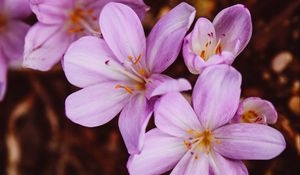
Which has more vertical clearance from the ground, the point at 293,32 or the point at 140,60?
the point at 140,60

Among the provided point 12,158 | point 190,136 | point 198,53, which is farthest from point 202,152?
point 12,158

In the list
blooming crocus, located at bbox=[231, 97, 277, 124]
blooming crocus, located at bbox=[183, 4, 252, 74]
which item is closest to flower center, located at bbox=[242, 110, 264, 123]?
blooming crocus, located at bbox=[231, 97, 277, 124]

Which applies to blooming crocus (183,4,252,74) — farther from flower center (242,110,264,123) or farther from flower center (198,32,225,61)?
flower center (242,110,264,123)

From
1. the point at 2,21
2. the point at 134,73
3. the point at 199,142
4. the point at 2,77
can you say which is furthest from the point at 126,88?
the point at 2,21

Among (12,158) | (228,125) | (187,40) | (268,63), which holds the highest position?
(187,40)

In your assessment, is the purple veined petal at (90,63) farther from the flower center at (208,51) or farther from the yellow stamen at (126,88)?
the flower center at (208,51)

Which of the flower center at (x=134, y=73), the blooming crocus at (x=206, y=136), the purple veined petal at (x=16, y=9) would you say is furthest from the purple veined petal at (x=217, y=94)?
the purple veined petal at (x=16, y=9)

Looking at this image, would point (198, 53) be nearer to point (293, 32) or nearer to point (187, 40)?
point (187, 40)
